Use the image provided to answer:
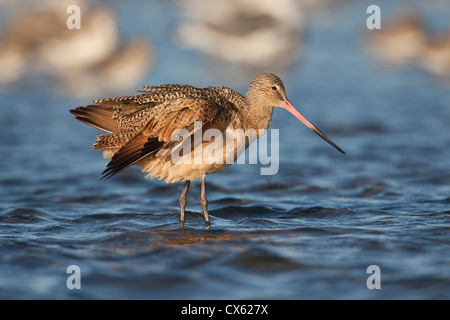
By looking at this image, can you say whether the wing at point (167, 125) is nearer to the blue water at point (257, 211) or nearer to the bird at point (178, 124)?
the bird at point (178, 124)

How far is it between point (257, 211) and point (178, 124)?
1621mm

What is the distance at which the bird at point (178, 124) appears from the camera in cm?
554

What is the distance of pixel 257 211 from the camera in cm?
674

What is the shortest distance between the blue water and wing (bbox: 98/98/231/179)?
70cm

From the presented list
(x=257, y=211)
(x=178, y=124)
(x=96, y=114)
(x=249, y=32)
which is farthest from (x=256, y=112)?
(x=249, y=32)

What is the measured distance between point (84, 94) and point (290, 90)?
4172 mm

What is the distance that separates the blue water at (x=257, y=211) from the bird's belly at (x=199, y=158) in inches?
20.3

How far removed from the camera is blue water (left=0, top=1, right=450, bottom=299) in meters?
4.63

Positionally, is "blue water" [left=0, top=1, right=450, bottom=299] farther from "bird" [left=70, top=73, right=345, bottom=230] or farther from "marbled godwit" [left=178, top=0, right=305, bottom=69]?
"marbled godwit" [left=178, top=0, right=305, bottom=69]

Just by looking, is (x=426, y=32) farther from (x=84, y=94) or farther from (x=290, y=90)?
(x=84, y=94)

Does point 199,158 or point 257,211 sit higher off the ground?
point 199,158

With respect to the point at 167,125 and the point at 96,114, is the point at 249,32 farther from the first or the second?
the point at 167,125

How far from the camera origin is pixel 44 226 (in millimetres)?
6090

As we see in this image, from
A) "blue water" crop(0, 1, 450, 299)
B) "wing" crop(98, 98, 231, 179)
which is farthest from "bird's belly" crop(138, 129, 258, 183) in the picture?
"blue water" crop(0, 1, 450, 299)
